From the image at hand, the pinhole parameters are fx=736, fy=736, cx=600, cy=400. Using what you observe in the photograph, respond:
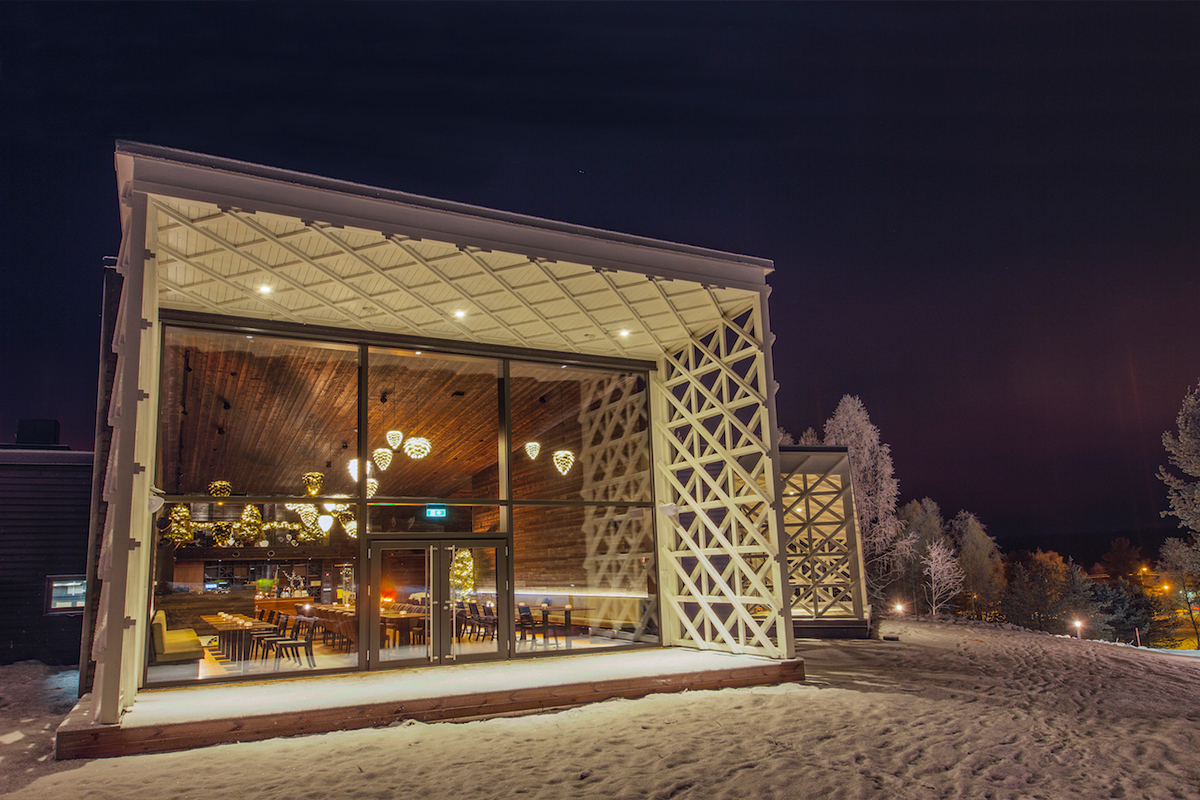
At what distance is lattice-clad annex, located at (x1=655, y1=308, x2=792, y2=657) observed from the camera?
9.91 meters

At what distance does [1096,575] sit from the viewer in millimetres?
58281

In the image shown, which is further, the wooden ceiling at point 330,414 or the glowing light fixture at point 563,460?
the glowing light fixture at point 563,460

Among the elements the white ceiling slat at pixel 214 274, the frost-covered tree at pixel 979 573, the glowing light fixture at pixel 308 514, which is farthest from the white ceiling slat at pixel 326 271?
the frost-covered tree at pixel 979 573

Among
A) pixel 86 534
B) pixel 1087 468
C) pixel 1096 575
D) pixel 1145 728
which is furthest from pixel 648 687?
pixel 1087 468

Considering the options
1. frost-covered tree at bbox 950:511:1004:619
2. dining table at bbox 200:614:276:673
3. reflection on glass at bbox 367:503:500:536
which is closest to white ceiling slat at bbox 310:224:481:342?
reflection on glass at bbox 367:503:500:536

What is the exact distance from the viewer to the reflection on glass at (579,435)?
448 inches

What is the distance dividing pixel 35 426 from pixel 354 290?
36.6 feet

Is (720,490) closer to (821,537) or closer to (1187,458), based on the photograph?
(821,537)

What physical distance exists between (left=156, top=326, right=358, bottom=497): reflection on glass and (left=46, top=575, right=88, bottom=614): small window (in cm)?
513

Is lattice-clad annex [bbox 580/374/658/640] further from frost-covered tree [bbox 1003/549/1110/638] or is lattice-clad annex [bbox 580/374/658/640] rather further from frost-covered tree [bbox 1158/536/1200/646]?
frost-covered tree [bbox 1003/549/1110/638]

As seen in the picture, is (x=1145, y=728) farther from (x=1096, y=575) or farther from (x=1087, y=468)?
(x=1087, y=468)

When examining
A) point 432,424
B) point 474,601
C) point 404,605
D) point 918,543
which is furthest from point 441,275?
point 918,543

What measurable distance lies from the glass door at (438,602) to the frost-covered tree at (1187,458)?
2549cm

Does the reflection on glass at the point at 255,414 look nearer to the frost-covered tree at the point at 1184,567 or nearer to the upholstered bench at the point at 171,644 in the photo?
the upholstered bench at the point at 171,644
